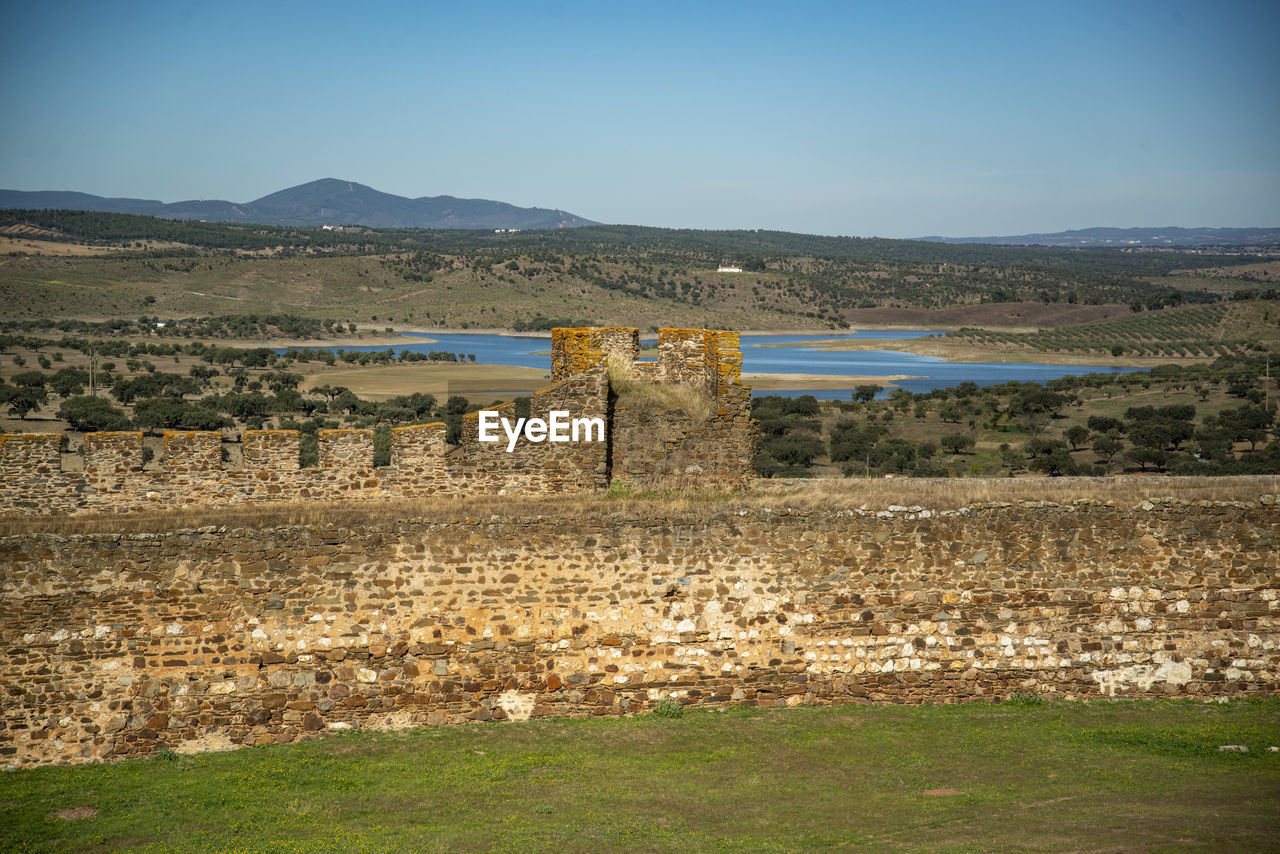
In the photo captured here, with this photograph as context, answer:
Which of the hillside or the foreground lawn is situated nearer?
the foreground lawn

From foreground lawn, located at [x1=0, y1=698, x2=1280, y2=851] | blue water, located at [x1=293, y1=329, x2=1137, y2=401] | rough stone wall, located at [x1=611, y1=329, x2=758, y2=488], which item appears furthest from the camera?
blue water, located at [x1=293, y1=329, x2=1137, y2=401]

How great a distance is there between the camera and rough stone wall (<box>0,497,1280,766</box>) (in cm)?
924

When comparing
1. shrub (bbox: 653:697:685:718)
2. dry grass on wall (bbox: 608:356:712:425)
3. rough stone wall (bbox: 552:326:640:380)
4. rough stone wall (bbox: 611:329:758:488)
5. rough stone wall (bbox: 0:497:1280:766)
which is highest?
rough stone wall (bbox: 552:326:640:380)

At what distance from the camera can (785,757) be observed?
898 cm

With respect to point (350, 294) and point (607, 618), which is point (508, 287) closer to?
point (350, 294)

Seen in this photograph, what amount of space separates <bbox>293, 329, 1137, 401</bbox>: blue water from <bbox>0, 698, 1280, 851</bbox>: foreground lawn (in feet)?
162

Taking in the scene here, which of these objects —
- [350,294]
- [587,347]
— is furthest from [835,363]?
[587,347]

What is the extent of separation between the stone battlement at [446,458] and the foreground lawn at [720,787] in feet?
8.95

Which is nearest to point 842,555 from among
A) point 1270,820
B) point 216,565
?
point 1270,820

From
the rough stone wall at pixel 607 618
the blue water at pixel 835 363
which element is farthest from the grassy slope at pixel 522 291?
the rough stone wall at pixel 607 618

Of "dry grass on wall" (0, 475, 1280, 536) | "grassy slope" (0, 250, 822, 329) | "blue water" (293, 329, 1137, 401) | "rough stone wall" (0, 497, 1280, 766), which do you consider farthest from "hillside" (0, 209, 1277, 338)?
"rough stone wall" (0, 497, 1280, 766)

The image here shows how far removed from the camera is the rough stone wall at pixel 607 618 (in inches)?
364

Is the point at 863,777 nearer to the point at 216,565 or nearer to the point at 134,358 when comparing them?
the point at 216,565

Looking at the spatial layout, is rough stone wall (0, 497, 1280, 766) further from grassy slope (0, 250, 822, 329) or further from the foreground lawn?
grassy slope (0, 250, 822, 329)
